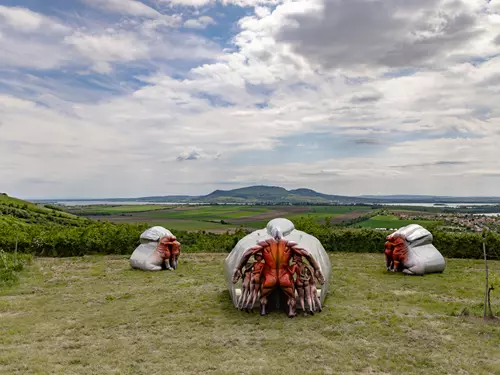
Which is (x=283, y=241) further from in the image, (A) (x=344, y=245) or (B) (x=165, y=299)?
(A) (x=344, y=245)

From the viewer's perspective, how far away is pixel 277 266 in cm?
1365

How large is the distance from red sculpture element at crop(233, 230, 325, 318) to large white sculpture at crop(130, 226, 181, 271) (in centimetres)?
1060

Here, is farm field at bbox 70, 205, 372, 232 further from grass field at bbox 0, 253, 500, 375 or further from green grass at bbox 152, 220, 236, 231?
grass field at bbox 0, 253, 500, 375

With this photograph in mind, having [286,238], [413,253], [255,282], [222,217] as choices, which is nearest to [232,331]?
[255,282]

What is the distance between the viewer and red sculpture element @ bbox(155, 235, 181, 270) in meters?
23.6

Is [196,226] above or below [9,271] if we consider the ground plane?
below

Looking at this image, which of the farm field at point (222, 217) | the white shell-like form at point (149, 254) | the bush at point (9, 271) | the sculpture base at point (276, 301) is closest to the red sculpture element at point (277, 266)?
the sculpture base at point (276, 301)

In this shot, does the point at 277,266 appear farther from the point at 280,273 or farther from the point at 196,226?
the point at 196,226

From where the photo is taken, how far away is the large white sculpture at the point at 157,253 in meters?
23.5

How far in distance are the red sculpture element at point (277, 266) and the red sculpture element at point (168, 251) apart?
415 inches

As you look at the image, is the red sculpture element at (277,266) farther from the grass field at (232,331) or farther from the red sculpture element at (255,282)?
the grass field at (232,331)

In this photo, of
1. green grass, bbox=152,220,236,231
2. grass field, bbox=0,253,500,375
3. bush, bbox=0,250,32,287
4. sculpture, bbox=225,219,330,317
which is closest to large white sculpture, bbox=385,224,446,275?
grass field, bbox=0,253,500,375

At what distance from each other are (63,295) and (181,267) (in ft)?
27.4

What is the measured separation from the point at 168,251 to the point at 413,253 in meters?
13.3
